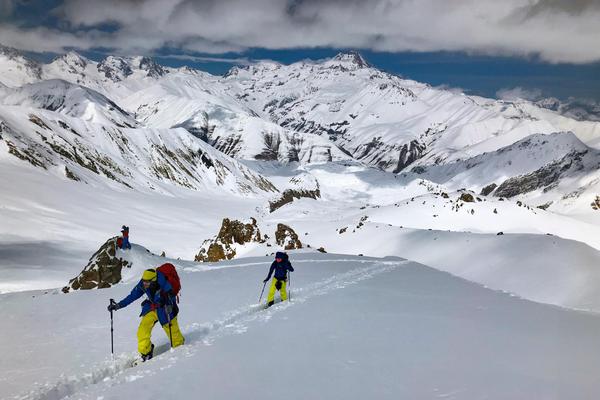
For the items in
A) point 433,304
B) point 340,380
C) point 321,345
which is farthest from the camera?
point 433,304

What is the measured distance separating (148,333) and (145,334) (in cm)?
8

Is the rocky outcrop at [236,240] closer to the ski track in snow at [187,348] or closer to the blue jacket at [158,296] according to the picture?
the ski track in snow at [187,348]

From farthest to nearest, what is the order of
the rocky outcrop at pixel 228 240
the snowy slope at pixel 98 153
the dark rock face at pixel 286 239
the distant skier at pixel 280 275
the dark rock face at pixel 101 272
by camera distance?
1. the snowy slope at pixel 98 153
2. the rocky outcrop at pixel 228 240
3. the dark rock face at pixel 286 239
4. the dark rock face at pixel 101 272
5. the distant skier at pixel 280 275

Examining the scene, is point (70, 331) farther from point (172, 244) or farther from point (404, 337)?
point (172, 244)

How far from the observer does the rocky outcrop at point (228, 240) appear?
40.0 m

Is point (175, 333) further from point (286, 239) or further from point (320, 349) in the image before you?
Answer: point (286, 239)

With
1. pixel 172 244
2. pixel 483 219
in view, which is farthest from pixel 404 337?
pixel 172 244

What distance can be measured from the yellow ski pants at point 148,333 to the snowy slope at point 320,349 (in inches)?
12.8

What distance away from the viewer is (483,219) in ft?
Result: 157

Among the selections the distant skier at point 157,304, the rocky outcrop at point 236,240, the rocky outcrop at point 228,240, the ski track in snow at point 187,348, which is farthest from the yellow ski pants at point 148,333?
the rocky outcrop at point 228,240

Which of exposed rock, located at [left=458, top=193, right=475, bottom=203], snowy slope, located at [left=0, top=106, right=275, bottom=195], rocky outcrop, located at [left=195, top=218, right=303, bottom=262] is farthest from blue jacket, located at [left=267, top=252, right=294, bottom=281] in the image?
snowy slope, located at [left=0, top=106, right=275, bottom=195]

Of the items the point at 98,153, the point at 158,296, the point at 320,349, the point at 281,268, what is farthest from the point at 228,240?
the point at 98,153

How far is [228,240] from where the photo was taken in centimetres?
4091

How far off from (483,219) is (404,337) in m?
40.4
